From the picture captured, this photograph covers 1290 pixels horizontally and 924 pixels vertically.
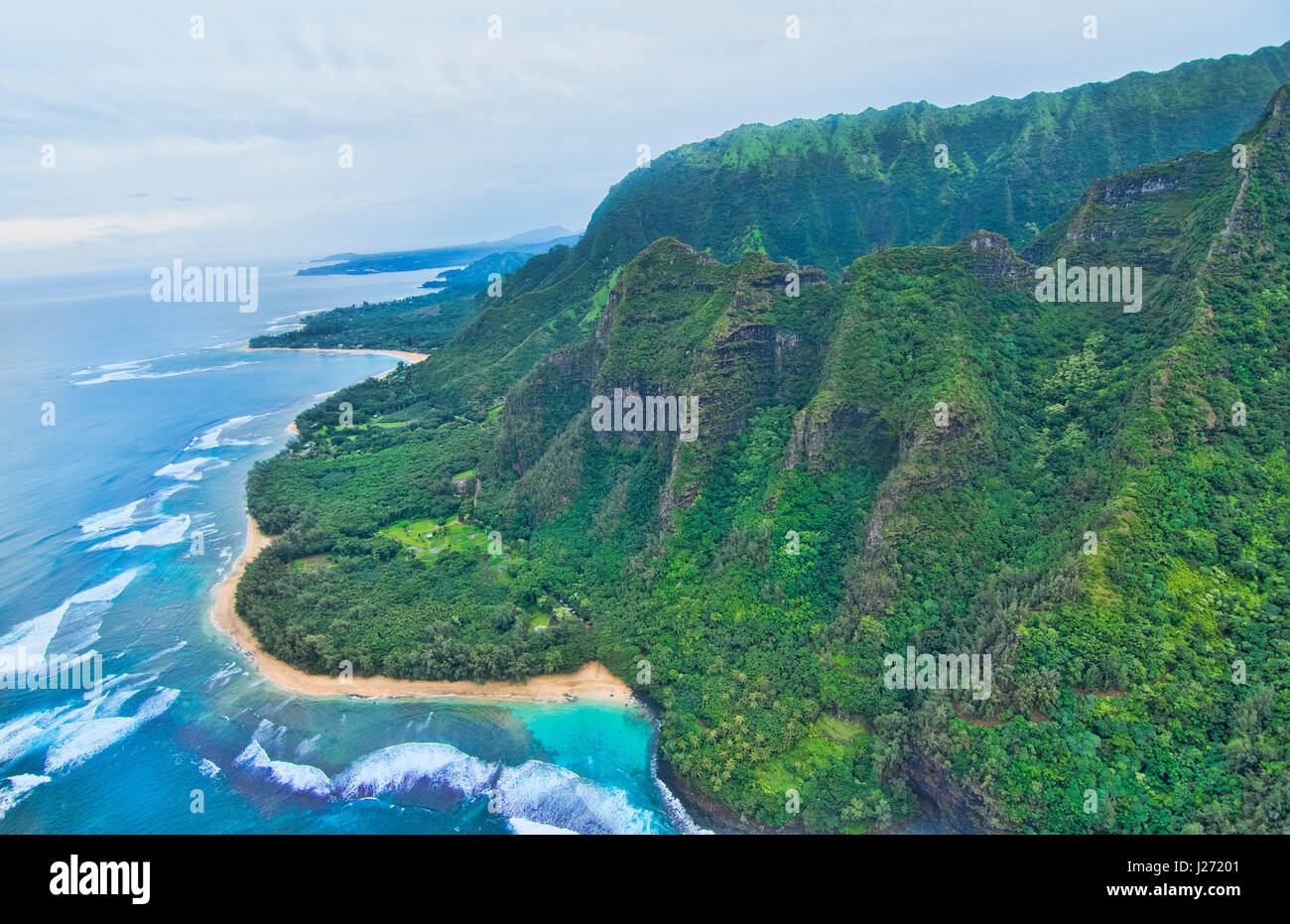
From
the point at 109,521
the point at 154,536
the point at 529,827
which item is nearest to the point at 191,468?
the point at 109,521

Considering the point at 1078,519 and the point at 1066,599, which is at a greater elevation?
the point at 1078,519

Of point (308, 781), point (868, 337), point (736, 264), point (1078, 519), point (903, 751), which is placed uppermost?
point (736, 264)

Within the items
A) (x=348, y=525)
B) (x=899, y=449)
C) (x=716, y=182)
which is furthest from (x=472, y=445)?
(x=716, y=182)

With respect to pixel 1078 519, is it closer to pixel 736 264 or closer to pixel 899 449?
pixel 899 449

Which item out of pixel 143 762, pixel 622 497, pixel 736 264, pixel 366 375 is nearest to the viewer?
pixel 143 762
